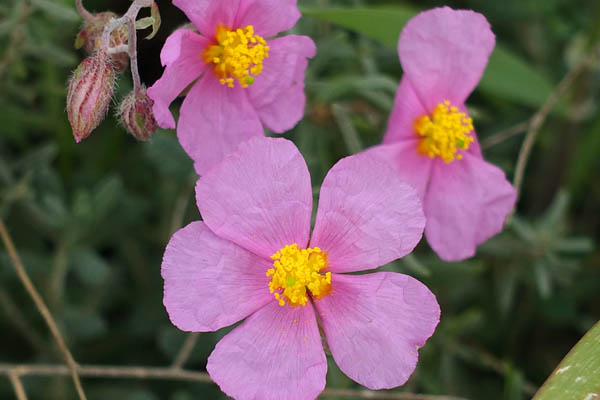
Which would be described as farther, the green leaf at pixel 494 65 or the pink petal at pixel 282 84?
the green leaf at pixel 494 65

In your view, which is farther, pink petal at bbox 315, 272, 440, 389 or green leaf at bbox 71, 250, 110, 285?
green leaf at bbox 71, 250, 110, 285

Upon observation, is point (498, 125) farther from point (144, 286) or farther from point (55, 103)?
point (55, 103)

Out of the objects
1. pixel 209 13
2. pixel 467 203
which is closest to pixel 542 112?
pixel 467 203

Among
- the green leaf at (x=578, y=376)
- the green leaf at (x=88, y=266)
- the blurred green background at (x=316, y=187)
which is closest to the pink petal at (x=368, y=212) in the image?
the green leaf at (x=578, y=376)

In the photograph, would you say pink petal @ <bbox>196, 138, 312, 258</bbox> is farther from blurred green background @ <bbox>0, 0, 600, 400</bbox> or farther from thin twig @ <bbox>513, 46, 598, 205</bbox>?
thin twig @ <bbox>513, 46, 598, 205</bbox>

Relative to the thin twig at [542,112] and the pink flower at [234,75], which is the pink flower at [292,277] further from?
the thin twig at [542,112]

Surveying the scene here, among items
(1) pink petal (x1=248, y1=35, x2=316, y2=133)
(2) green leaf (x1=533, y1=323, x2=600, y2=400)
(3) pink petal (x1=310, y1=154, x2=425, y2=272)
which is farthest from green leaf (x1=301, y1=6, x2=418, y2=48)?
(2) green leaf (x1=533, y1=323, x2=600, y2=400)

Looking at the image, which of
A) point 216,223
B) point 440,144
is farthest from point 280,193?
point 440,144
